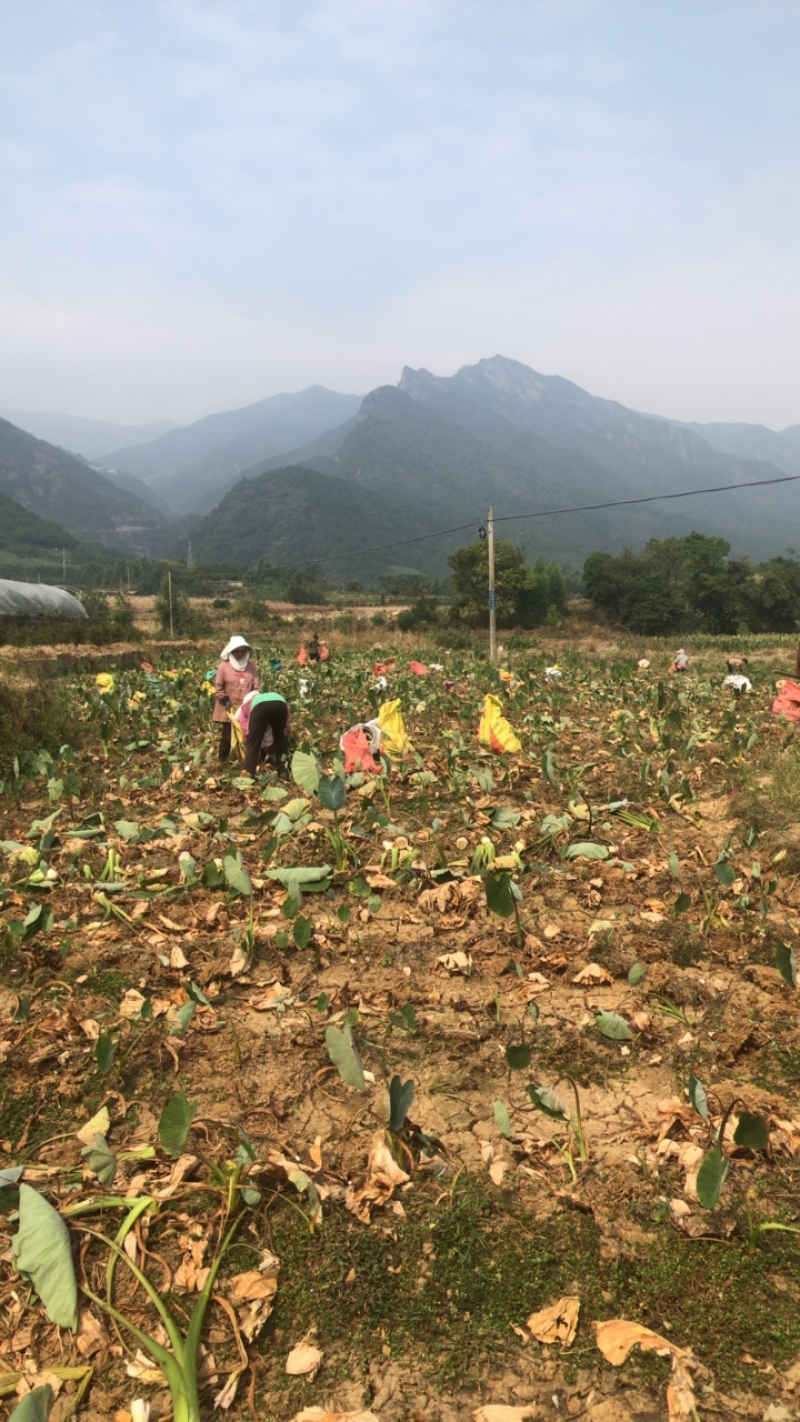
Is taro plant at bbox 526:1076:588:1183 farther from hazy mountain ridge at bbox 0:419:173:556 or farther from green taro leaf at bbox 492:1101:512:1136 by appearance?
hazy mountain ridge at bbox 0:419:173:556

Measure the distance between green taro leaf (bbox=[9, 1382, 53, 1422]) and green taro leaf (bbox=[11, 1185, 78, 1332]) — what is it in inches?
10.9

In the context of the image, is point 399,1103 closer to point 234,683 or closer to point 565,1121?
point 565,1121

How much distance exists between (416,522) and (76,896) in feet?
451

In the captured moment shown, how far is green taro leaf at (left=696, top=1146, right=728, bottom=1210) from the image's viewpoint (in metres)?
2.05

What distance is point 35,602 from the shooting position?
2866 cm

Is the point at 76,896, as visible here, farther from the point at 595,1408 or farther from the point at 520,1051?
the point at 595,1408

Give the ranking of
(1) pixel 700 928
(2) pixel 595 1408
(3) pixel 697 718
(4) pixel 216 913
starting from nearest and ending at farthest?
(2) pixel 595 1408 < (1) pixel 700 928 < (4) pixel 216 913 < (3) pixel 697 718

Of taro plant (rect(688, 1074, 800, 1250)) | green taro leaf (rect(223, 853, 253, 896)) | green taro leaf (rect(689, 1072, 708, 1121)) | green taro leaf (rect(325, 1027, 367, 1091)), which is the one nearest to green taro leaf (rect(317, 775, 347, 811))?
green taro leaf (rect(223, 853, 253, 896))

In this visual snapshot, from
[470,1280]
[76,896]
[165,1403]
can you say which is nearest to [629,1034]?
[470,1280]

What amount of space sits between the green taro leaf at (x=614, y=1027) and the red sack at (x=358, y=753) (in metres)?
3.32

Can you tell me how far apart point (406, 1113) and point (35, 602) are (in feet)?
98.4

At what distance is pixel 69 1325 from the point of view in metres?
1.93

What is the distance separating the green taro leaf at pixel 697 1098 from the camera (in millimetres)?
2426

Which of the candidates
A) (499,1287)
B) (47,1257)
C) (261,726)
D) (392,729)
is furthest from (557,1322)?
(261,726)
